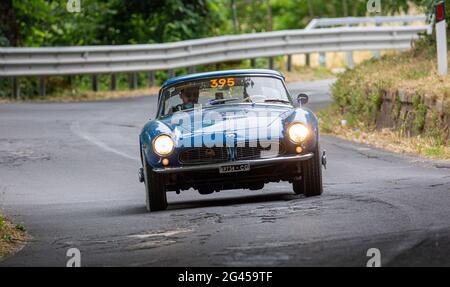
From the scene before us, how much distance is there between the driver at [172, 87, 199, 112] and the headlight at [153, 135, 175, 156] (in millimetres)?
1321

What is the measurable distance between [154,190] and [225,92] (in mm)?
1785

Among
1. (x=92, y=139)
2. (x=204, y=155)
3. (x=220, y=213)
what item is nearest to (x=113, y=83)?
(x=92, y=139)

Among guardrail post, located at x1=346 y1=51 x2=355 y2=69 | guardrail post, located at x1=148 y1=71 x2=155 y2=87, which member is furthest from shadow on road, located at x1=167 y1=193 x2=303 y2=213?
guardrail post, located at x1=346 y1=51 x2=355 y2=69

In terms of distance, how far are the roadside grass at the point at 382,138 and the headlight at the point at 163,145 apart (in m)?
5.10

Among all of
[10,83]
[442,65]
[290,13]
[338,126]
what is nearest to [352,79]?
[338,126]

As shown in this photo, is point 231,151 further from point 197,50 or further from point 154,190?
point 197,50

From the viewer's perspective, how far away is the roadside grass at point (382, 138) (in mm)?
15859

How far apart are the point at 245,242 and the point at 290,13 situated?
37.0m

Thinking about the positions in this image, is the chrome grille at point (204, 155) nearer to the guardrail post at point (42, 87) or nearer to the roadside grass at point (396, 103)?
the roadside grass at point (396, 103)

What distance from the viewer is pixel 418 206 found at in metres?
10.2

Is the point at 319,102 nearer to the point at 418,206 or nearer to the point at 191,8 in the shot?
the point at 191,8

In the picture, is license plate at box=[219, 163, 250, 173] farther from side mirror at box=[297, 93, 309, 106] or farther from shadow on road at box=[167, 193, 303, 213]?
side mirror at box=[297, 93, 309, 106]

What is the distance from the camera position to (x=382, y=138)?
18.1 metres

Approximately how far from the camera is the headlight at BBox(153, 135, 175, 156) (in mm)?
11359
